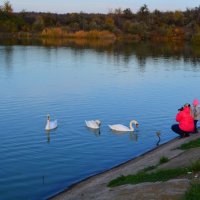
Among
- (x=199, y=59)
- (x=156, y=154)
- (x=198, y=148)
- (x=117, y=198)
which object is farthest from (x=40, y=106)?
(x=199, y=59)

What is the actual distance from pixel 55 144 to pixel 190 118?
569 centimetres

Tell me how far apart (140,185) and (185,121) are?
8.95 metres

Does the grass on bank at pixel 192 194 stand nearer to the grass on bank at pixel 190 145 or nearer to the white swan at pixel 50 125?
the grass on bank at pixel 190 145

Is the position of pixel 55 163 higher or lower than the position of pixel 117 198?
lower

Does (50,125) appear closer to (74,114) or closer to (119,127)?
(119,127)

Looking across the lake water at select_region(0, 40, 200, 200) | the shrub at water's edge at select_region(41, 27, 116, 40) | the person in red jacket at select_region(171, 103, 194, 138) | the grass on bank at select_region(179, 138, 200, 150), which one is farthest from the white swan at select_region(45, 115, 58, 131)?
the shrub at water's edge at select_region(41, 27, 116, 40)

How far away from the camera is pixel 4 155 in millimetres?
18312

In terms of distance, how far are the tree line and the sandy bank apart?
96.3 m

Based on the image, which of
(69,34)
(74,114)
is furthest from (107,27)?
(74,114)

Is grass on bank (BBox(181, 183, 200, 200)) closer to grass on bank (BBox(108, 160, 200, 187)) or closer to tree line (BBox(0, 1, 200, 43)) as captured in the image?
grass on bank (BBox(108, 160, 200, 187))

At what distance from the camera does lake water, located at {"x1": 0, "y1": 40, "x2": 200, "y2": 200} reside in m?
16.8

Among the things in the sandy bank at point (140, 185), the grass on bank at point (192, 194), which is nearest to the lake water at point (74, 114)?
the sandy bank at point (140, 185)

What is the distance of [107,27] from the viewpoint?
401 ft

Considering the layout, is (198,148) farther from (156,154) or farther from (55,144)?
(55,144)
